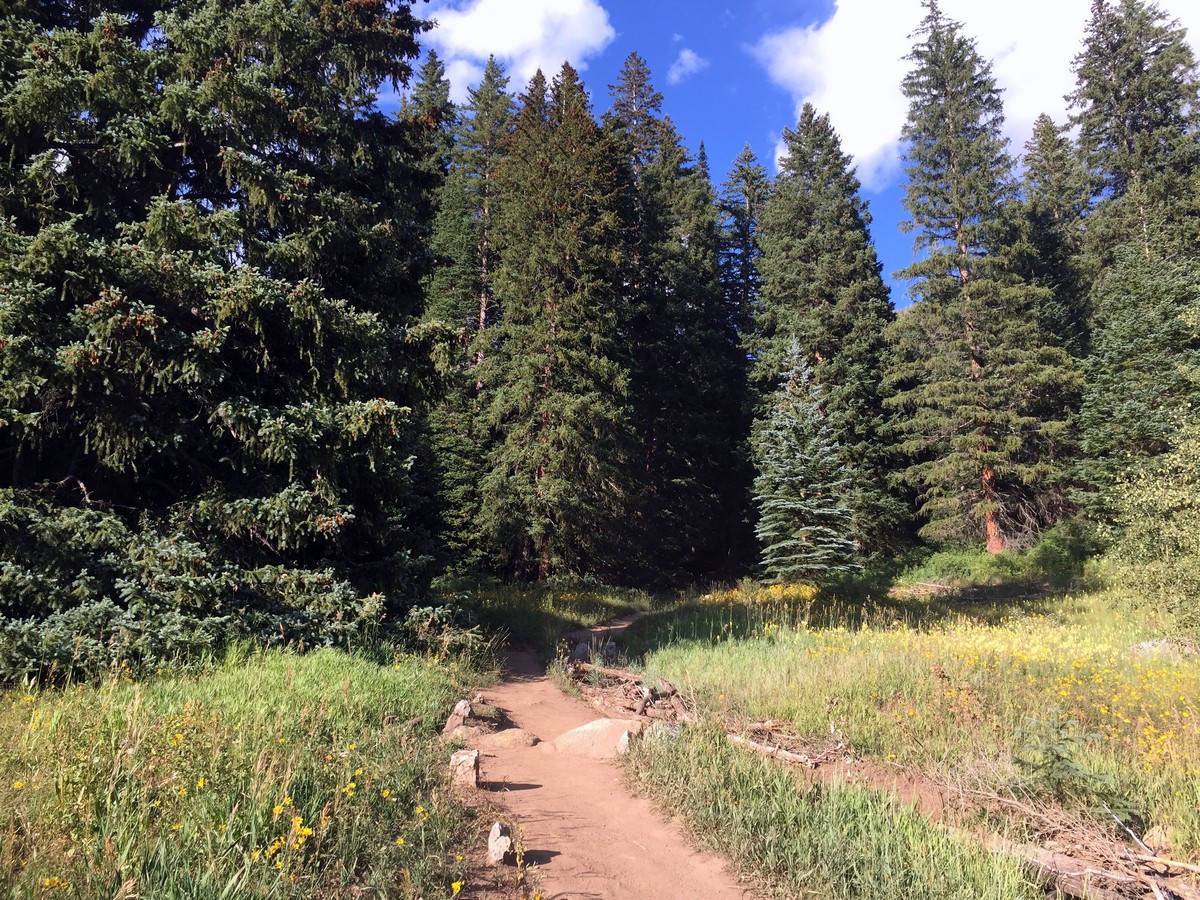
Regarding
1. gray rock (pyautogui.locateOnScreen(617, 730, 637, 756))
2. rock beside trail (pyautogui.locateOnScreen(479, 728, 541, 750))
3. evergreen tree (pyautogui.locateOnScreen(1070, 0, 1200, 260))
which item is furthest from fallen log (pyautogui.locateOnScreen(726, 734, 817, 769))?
evergreen tree (pyautogui.locateOnScreen(1070, 0, 1200, 260))

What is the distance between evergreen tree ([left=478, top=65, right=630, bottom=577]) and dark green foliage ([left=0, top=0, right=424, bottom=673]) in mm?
9777

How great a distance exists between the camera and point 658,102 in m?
32.4

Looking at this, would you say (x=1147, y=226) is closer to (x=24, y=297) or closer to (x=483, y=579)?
(x=483, y=579)

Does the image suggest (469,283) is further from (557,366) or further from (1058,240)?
(1058,240)

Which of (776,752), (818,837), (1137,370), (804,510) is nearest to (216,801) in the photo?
(818,837)

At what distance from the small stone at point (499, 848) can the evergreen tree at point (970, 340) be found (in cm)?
2326

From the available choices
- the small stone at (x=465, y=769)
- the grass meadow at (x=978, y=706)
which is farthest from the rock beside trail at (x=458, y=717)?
the grass meadow at (x=978, y=706)

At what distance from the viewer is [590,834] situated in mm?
4070

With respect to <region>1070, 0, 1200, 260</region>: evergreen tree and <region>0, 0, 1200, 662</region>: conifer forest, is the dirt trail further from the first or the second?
<region>1070, 0, 1200, 260</region>: evergreen tree

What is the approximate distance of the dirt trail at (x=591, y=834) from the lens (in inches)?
137

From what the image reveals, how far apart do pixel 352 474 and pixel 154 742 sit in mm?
4538

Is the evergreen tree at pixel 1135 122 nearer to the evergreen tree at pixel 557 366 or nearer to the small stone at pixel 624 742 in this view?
the evergreen tree at pixel 557 366

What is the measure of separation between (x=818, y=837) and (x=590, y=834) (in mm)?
1438

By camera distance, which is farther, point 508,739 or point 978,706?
point 978,706
